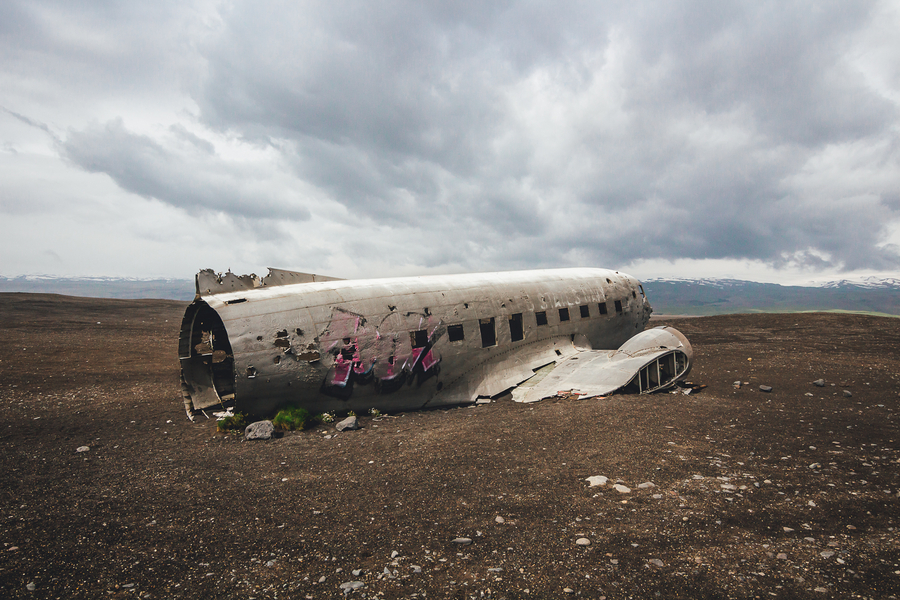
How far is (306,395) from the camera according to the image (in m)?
10.8

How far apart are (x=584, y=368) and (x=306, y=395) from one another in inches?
363

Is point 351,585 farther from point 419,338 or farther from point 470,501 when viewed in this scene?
point 419,338

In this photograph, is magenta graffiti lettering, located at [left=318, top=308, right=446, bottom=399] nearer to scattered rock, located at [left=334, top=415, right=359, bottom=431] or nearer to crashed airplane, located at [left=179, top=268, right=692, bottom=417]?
crashed airplane, located at [left=179, top=268, right=692, bottom=417]

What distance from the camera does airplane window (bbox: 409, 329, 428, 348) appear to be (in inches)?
467

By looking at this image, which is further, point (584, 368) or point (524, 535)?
point (584, 368)

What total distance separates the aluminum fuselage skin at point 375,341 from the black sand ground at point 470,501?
1.09 metres

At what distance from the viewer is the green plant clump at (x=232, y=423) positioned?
10234 millimetres

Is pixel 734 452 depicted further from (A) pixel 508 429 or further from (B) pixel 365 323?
(B) pixel 365 323

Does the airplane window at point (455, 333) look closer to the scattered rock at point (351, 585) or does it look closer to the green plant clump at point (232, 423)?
the green plant clump at point (232, 423)

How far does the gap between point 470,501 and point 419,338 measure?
19.9 feet

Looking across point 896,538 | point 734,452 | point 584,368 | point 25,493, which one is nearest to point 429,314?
point 584,368

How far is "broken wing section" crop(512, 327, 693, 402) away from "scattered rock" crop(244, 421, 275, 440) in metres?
7.43

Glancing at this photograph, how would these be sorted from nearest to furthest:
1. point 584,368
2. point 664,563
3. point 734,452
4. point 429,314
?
point 664,563 → point 734,452 → point 429,314 → point 584,368

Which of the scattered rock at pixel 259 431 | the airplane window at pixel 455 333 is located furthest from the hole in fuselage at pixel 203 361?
the airplane window at pixel 455 333
